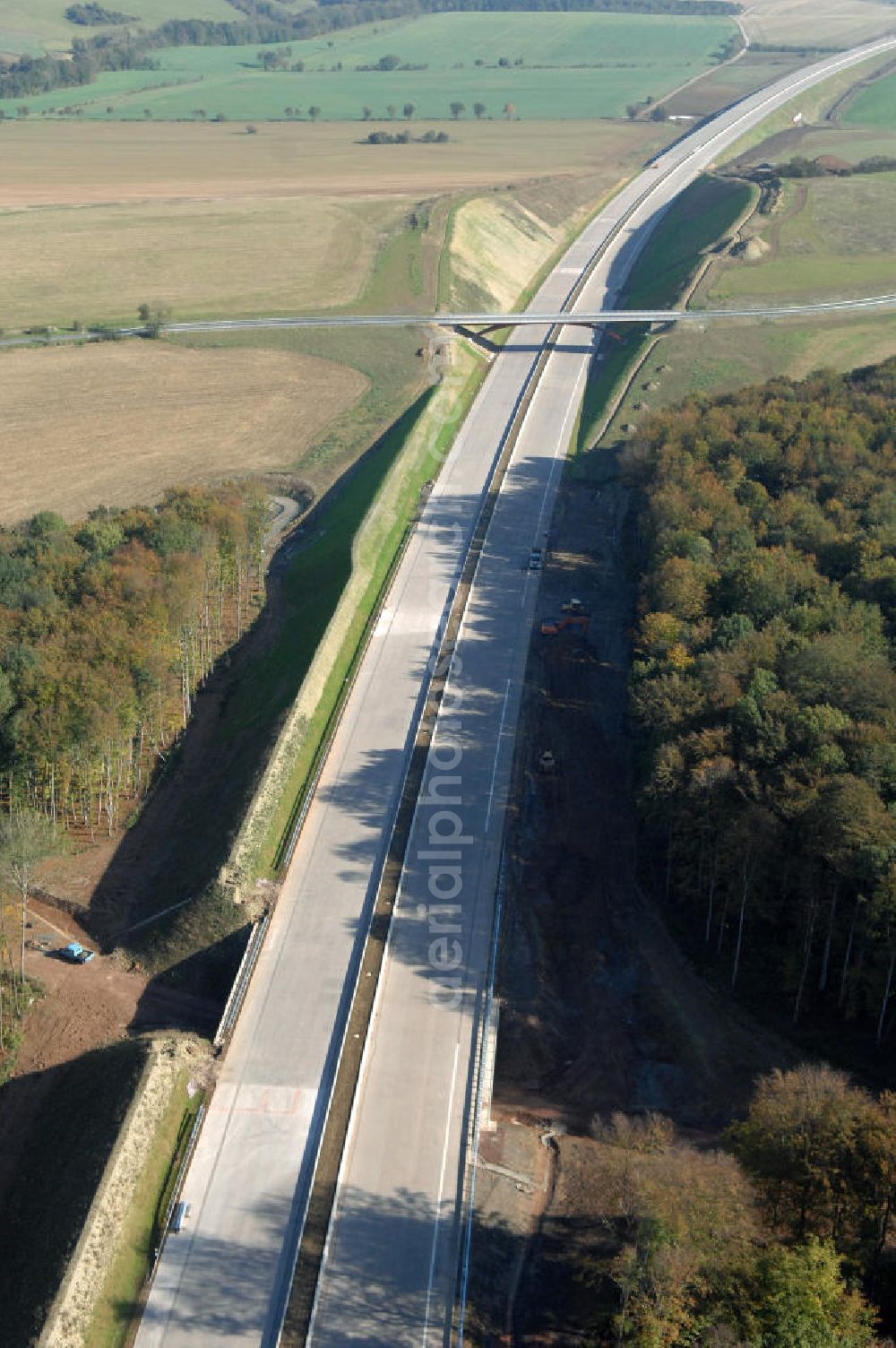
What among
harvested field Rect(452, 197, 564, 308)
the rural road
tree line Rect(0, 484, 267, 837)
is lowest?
tree line Rect(0, 484, 267, 837)

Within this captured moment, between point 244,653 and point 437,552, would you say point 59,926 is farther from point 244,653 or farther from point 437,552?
point 437,552

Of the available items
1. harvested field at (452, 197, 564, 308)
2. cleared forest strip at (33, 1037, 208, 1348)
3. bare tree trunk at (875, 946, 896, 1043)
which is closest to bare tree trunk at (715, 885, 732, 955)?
bare tree trunk at (875, 946, 896, 1043)

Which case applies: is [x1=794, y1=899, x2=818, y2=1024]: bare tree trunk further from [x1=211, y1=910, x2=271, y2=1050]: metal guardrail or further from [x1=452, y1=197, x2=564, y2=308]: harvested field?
[x1=452, y1=197, x2=564, y2=308]: harvested field

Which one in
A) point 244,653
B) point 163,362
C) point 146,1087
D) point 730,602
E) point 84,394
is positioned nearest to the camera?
point 146,1087

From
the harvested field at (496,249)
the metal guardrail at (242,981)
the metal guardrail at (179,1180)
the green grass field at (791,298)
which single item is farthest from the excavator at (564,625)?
the harvested field at (496,249)

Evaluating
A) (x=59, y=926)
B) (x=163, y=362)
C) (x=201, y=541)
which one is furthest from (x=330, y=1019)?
(x=163, y=362)

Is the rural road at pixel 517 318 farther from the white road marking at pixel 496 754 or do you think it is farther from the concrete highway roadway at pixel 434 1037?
the white road marking at pixel 496 754
